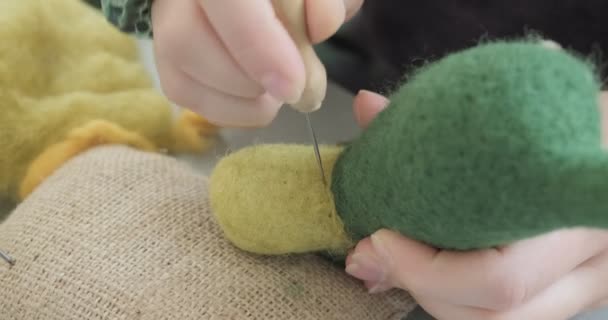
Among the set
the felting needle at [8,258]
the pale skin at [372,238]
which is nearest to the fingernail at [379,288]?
the pale skin at [372,238]

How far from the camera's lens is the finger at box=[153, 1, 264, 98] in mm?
429

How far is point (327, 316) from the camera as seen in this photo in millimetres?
479

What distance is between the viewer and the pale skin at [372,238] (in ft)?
1.25

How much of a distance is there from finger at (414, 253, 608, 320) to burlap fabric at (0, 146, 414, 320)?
0.09m

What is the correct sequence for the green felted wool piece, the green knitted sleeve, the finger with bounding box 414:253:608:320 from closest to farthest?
the green felted wool piece < the finger with bounding box 414:253:608:320 < the green knitted sleeve

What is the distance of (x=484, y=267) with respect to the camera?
374mm

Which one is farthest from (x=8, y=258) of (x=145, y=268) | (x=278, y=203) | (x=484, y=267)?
(x=484, y=267)

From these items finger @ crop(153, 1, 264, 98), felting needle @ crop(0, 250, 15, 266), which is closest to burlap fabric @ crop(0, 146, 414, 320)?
felting needle @ crop(0, 250, 15, 266)

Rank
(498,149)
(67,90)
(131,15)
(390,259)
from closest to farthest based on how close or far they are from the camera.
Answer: (498,149) < (390,259) < (131,15) < (67,90)

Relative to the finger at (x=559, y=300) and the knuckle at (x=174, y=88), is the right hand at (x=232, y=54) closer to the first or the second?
the knuckle at (x=174, y=88)

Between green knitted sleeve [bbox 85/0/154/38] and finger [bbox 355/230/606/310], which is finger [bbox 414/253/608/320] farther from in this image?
green knitted sleeve [bbox 85/0/154/38]

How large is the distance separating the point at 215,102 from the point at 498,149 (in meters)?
0.24

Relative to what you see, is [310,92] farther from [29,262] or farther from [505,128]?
[29,262]

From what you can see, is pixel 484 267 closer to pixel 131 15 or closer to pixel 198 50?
pixel 198 50
